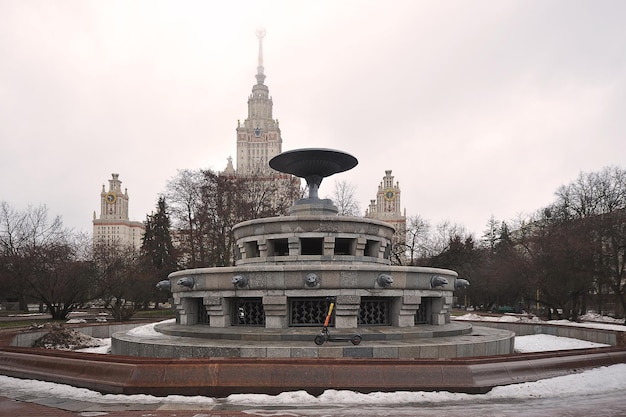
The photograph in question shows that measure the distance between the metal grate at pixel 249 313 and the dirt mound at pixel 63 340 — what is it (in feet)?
A: 19.2

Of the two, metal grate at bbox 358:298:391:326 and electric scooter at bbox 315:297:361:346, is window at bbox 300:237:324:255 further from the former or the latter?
electric scooter at bbox 315:297:361:346

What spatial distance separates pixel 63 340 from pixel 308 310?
867 centimetres

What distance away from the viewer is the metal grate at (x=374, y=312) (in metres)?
13.1

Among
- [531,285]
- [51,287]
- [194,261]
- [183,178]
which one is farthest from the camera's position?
[183,178]

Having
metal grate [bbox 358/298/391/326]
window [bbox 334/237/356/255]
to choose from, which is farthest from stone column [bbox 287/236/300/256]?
metal grate [bbox 358/298/391/326]

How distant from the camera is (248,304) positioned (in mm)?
13469

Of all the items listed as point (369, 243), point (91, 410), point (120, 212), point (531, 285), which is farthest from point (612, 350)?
point (120, 212)

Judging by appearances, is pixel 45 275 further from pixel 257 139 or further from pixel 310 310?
pixel 257 139

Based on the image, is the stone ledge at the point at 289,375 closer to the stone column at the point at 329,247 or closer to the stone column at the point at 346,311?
the stone column at the point at 346,311

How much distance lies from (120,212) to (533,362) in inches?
5797

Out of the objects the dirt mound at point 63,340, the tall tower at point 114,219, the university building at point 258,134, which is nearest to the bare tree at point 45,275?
the dirt mound at point 63,340

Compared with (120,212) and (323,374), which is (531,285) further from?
(120,212)

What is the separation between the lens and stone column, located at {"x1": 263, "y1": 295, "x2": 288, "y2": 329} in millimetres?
12359

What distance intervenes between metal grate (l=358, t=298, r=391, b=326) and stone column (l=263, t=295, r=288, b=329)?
85.1 inches
